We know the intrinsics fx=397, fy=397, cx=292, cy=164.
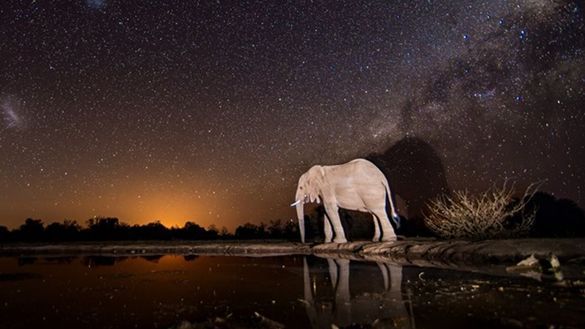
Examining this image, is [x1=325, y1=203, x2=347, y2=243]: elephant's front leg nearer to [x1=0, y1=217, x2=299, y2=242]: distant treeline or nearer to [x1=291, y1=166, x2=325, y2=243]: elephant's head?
[x1=291, y1=166, x2=325, y2=243]: elephant's head

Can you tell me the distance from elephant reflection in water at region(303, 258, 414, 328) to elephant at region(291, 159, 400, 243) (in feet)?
34.3

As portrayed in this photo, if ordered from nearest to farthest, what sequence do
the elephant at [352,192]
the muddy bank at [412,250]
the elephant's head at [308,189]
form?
the muddy bank at [412,250]
the elephant at [352,192]
the elephant's head at [308,189]

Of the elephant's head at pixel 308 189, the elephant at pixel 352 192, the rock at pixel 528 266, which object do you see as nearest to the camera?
the rock at pixel 528 266

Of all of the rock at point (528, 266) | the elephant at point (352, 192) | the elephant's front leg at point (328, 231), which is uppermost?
the elephant at point (352, 192)

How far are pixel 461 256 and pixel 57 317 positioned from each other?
9.19 m

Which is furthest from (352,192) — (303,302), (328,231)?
(303,302)

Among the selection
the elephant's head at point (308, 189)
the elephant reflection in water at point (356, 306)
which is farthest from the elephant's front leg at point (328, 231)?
the elephant reflection in water at point (356, 306)

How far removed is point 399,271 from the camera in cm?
805

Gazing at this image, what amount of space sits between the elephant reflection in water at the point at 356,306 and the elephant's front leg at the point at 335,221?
10679 mm

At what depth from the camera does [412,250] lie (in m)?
12.3

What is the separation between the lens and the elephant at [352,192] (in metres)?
17.1

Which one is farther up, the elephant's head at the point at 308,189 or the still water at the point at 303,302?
the elephant's head at the point at 308,189

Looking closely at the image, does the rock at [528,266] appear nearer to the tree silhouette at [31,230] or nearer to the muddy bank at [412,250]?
the muddy bank at [412,250]

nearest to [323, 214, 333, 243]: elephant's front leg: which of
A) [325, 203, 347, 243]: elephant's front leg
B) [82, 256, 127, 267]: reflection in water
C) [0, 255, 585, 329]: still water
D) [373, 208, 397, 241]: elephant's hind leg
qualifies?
[325, 203, 347, 243]: elephant's front leg
